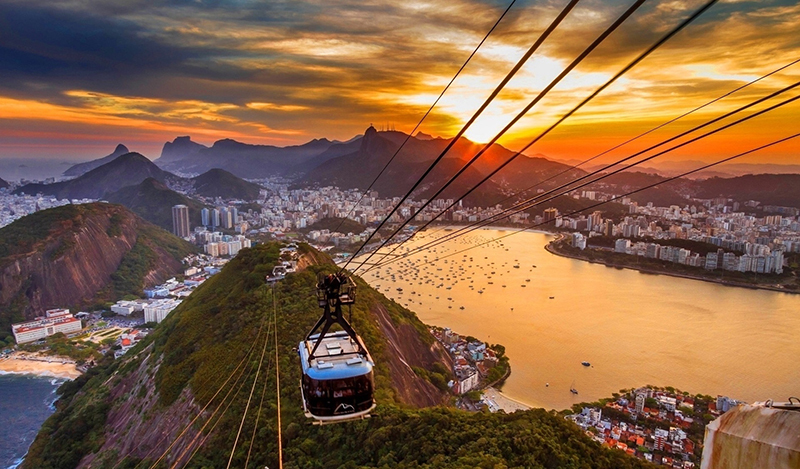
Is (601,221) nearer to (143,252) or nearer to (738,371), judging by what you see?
(738,371)

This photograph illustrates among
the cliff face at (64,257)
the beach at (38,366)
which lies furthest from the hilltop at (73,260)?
the beach at (38,366)

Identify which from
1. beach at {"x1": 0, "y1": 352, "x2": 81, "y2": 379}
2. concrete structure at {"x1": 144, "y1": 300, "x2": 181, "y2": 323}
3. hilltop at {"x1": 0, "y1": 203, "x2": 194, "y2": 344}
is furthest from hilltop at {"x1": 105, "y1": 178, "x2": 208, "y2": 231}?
beach at {"x1": 0, "y1": 352, "x2": 81, "y2": 379}

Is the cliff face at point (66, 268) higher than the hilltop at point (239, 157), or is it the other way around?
the hilltop at point (239, 157)

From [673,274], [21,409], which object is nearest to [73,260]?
[21,409]

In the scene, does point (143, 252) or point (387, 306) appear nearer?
point (387, 306)

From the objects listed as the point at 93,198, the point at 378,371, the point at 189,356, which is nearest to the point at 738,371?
the point at 378,371

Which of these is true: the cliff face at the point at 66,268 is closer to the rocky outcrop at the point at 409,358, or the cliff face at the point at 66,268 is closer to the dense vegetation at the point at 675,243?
the rocky outcrop at the point at 409,358

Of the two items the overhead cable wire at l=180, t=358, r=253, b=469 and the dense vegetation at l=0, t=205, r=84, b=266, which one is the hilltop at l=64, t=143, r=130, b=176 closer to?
the dense vegetation at l=0, t=205, r=84, b=266
